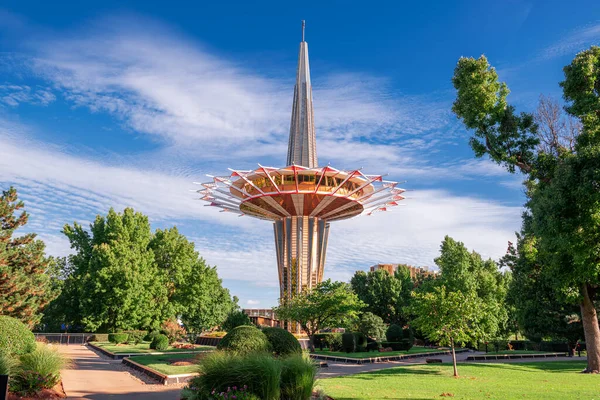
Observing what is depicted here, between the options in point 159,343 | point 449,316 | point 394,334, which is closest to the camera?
point 449,316

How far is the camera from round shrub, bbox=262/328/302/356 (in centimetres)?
1572

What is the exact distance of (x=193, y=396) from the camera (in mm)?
10664

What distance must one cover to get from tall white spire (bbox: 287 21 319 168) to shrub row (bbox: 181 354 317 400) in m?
45.8

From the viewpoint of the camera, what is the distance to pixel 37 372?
1302cm

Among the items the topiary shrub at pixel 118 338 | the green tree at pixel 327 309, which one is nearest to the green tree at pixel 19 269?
the topiary shrub at pixel 118 338

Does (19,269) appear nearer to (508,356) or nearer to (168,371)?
(168,371)

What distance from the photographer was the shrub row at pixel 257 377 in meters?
10.2

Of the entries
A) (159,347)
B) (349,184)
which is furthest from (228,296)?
(159,347)

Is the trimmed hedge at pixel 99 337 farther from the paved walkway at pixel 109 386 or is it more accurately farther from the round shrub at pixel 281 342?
the round shrub at pixel 281 342

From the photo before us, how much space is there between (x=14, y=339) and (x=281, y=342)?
955 cm

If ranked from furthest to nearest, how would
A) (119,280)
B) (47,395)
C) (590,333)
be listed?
(119,280)
(590,333)
(47,395)

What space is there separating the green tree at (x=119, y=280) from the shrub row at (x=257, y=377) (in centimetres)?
3738

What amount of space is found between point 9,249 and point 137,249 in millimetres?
18962

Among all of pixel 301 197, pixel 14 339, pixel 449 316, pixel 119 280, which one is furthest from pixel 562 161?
pixel 119 280
